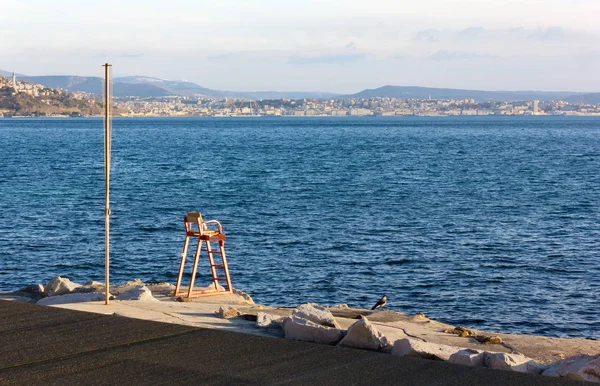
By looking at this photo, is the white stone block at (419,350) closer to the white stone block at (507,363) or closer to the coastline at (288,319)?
the coastline at (288,319)

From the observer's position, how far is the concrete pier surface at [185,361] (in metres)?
7.03

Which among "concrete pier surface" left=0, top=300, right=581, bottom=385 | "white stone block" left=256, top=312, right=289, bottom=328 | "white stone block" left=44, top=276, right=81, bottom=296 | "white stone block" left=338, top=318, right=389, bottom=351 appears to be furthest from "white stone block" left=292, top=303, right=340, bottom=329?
"white stone block" left=44, top=276, right=81, bottom=296

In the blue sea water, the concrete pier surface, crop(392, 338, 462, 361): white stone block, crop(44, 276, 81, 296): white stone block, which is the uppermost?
the concrete pier surface

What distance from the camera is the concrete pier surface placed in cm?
703

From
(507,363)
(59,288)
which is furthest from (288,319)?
(59,288)

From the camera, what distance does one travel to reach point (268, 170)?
6581 cm

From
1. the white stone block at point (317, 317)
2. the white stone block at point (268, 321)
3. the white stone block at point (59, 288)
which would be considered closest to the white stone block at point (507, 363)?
the white stone block at point (317, 317)

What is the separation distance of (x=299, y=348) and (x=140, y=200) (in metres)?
35.0

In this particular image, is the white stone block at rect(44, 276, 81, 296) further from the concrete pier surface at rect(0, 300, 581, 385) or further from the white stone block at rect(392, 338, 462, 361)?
the white stone block at rect(392, 338, 462, 361)

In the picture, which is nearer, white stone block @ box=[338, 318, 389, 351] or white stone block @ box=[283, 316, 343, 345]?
white stone block @ box=[338, 318, 389, 351]

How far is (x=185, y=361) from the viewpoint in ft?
25.0

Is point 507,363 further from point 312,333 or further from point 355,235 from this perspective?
point 355,235

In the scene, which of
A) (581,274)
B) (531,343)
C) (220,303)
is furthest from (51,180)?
(531,343)

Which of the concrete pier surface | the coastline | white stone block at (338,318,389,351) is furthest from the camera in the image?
the coastline
